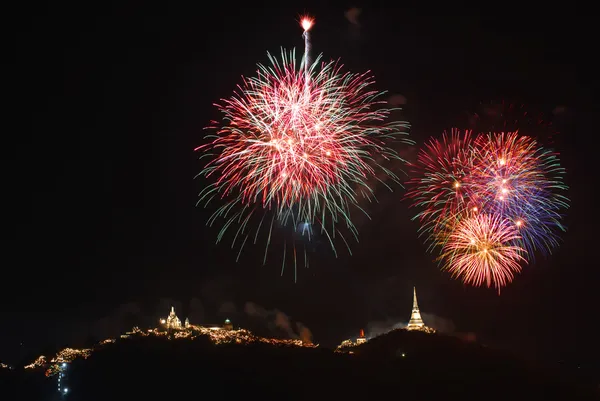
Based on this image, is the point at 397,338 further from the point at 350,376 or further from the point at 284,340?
the point at 350,376

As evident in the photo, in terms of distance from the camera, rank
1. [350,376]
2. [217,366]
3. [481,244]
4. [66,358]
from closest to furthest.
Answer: [481,244]
[350,376]
[217,366]
[66,358]

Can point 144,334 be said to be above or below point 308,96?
below

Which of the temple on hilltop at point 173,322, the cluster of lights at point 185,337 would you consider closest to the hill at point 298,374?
the cluster of lights at point 185,337

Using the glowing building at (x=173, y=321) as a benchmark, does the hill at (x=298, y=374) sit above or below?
below

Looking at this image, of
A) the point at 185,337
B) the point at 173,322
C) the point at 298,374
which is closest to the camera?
the point at 298,374

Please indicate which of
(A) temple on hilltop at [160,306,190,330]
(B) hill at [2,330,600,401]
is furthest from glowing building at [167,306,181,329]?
(B) hill at [2,330,600,401]

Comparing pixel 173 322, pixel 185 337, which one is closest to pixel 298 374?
pixel 185 337

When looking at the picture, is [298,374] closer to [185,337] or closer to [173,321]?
[185,337]

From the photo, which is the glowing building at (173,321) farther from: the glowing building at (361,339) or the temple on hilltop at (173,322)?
the glowing building at (361,339)

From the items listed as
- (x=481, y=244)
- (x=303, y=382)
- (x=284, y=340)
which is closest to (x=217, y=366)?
(x=303, y=382)
